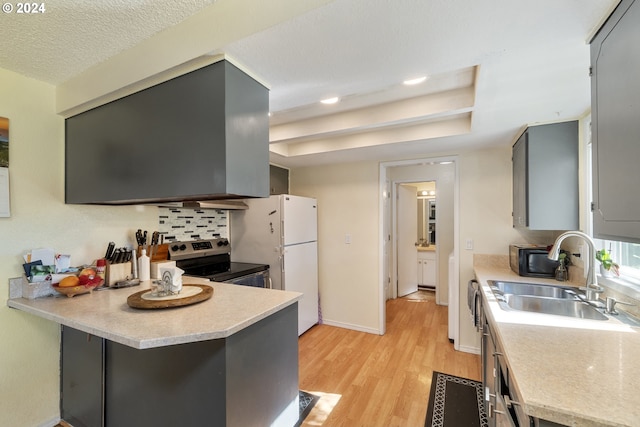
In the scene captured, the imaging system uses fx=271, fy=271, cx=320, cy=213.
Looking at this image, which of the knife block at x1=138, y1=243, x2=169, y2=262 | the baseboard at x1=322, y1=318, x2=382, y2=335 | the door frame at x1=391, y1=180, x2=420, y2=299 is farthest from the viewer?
the door frame at x1=391, y1=180, x2=420, y2=299

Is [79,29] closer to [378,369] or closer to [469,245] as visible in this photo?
[378,369]

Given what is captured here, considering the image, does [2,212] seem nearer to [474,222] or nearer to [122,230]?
[122,230]

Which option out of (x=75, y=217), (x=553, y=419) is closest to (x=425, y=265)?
(x=553, y=419)

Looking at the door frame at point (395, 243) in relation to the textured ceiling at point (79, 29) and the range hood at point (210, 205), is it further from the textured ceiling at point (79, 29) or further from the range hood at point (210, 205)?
the textured ceiling at point (79, 29)

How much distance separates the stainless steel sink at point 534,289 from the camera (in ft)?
6.19

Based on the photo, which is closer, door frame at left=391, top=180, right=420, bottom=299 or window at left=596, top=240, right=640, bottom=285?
window at left=596, top=240, right=640, bottom=285

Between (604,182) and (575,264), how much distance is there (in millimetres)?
1511

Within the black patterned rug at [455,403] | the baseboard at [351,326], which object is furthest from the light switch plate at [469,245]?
the baseboard at [351,326]

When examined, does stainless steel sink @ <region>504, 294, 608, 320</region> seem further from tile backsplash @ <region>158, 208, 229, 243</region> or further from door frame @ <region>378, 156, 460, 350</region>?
tile backsplash @ <region>158, 208, 229, 243</region>

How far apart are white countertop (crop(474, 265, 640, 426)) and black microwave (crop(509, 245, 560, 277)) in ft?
3.43

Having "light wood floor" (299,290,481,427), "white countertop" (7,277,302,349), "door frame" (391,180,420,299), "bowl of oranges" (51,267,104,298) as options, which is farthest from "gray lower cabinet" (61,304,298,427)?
"door frame" (391,180,420,299)

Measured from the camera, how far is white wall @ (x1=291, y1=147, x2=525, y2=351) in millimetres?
2775

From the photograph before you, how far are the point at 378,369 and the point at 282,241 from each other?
61.3 inches

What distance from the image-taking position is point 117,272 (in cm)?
186
